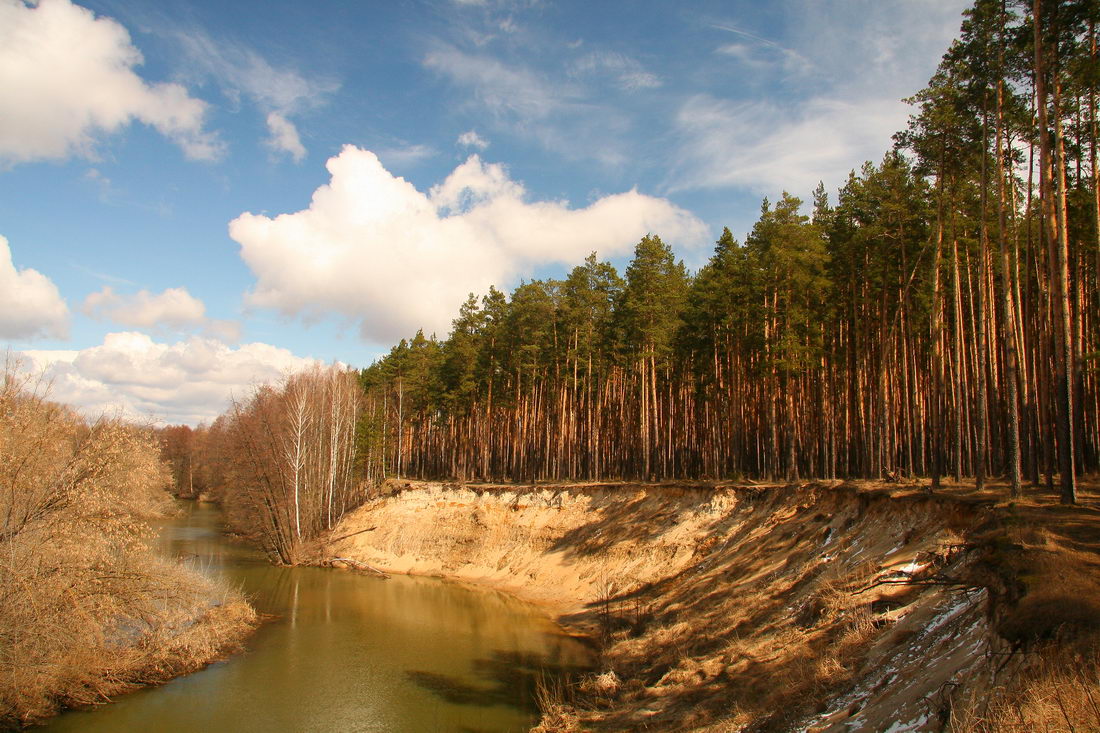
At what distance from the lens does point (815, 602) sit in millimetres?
15719

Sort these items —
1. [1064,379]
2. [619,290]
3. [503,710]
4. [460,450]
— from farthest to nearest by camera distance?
[460,450], [619,290], [503,710], [1064,379]

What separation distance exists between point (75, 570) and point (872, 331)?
1355 inches

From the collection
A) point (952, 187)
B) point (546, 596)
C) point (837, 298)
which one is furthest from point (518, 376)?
point (952, 187)

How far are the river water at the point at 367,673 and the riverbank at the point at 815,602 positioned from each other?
221cm

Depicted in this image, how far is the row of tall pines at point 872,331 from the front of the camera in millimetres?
19047

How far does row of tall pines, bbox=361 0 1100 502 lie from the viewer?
19.0 metres

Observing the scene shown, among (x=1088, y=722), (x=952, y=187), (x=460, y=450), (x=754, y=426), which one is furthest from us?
(x=460, y=450)

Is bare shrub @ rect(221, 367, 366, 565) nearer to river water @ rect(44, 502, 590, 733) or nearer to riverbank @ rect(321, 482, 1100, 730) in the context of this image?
river water @ rect(44, 502, 590, 733)

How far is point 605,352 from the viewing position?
45.1 m

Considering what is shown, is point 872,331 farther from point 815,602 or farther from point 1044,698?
point 1044,698

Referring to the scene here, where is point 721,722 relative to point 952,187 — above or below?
below

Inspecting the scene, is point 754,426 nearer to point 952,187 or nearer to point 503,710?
point 952,187

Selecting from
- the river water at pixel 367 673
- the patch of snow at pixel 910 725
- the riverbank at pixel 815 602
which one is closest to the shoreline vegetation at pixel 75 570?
the river water at pixel 367 673

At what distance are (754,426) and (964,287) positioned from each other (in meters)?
13.8
